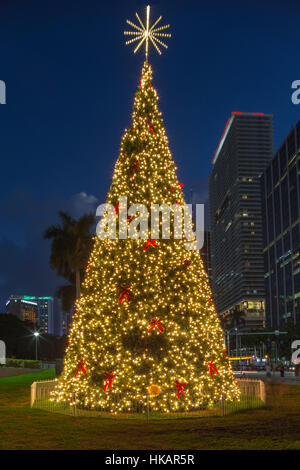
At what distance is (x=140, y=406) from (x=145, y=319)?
2.70m

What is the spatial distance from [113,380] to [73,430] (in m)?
3.45

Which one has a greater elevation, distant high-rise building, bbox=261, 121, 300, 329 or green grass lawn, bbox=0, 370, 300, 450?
distant high-rise building, bbox=261, 121, 300, 329

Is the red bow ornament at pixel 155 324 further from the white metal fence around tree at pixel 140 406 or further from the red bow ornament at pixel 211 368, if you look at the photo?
the red bow ornament at pixel 211 368

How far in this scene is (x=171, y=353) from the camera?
1697 cm

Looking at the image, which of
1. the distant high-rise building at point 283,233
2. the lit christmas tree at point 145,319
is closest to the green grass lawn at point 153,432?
the lit christmas tree at point 145,319

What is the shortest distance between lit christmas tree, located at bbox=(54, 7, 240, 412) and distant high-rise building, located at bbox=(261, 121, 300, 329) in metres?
110

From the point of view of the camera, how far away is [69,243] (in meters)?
38.5

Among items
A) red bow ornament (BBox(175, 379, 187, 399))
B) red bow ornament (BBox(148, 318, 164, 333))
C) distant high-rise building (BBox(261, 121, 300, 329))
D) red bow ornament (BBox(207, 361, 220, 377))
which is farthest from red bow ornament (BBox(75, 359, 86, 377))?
distant high-rise building (BBox(261, 121, 300, 329))

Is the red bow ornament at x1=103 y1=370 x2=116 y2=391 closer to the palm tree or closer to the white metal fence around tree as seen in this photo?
the white metal fence around tree

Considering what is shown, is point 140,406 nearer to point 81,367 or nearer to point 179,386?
point 179,386

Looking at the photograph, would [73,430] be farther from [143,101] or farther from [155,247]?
[143,101]

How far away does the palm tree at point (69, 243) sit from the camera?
38.4 m

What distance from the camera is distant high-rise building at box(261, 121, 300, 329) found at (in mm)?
129500

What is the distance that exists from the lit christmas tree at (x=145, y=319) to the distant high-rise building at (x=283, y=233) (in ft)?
360
